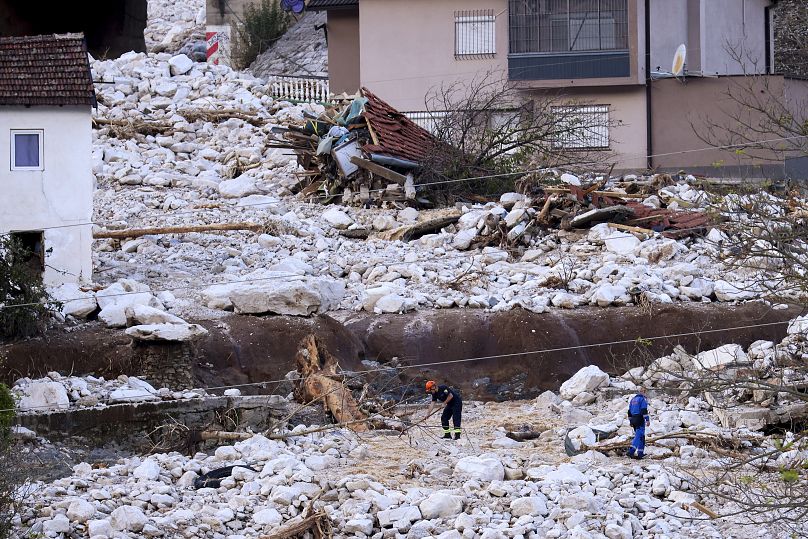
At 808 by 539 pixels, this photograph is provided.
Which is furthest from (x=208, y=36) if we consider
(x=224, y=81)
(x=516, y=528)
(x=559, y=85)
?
(x=516, y=528)

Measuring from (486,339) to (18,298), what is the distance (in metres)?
7.41

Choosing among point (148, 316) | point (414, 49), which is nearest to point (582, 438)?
point (148, 316)

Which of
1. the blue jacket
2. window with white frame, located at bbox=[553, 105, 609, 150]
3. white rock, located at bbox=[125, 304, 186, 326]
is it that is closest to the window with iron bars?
window with white frame, located at bbox=[553, 105, 609, 150]

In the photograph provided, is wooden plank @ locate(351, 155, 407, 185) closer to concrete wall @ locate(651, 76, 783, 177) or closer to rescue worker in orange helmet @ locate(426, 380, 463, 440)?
concrete wall @ locate(651, 76, 783, 177)

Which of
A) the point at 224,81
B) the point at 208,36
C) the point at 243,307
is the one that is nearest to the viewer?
the point at 243,307

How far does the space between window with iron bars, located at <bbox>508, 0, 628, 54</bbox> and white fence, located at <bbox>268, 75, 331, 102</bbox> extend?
5.60 meters

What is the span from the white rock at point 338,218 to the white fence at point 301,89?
7748 mm

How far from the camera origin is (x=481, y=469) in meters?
16.0

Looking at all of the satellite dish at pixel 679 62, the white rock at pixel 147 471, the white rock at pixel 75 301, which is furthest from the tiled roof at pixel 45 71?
the satellite dish at pixel 679 62

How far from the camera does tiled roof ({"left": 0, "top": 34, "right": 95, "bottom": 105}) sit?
23062 mm

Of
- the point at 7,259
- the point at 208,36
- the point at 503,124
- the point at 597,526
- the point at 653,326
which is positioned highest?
the point at 208,36

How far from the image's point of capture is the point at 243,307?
22000 millimetres

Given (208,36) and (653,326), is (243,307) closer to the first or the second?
(653,326)

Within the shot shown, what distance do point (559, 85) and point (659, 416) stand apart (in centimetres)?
1389
